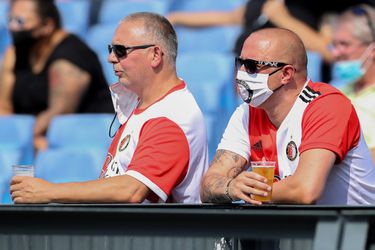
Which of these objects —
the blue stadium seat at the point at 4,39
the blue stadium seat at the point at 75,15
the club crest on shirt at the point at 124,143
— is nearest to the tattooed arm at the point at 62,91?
the blue stadium seat at the point at 75,15

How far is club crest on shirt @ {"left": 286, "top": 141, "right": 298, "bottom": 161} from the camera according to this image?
418 centimetres

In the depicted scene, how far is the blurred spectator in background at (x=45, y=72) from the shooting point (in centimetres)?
716

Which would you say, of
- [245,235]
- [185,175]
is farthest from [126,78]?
[245,235]

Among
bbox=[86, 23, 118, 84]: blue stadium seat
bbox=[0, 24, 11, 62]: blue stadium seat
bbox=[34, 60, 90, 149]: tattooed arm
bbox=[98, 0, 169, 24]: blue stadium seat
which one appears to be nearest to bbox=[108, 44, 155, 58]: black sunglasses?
bbox=[34, 60, 90, 149]: tattooed arm

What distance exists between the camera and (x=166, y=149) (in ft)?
13.9

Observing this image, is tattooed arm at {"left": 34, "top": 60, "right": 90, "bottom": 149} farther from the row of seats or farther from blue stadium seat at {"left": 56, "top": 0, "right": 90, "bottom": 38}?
blue stadium seat at {"left": 56, "top": 0, "right": 90, "bottom": 38}

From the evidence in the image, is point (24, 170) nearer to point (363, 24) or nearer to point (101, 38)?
point (363, 24)

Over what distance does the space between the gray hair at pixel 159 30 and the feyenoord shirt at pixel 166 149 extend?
0.56 ft

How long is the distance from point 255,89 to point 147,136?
495mm

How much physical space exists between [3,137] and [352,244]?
485 cm

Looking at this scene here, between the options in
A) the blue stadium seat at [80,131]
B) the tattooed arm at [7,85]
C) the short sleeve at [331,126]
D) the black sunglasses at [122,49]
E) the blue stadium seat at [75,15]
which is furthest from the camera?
the blue stadium seat at [75,15]

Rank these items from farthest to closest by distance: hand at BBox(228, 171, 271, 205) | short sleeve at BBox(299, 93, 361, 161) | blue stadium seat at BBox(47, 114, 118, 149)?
blue stadium seat at BBox(47, 114, 118, 149) < short sleeve at BBox(299, 93, 361, 161) < hand at BBox(228, 171, 271, 205)

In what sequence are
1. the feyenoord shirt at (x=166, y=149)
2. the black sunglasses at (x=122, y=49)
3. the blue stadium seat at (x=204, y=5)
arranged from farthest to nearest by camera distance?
1. the blue stadium seat at (x=204, y=5)
2. the black sunglasses at (x=122, y=49)
3. the feyenoord shirt at (x=166, y=149)

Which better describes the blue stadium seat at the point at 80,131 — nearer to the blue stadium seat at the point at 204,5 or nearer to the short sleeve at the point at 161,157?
the blue stadium seat at the point at 204,5
